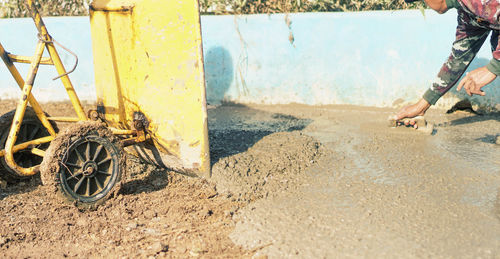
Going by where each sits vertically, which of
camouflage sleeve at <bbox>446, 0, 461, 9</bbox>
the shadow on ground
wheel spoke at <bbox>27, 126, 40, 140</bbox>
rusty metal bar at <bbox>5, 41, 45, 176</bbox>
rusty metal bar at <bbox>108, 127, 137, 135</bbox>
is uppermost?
camouflage sleeve at <bbox>446, 0, 461, 9</bbox>

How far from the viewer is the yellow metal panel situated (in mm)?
3455

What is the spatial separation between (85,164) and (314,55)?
3.74 meters

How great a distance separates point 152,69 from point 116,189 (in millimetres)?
927

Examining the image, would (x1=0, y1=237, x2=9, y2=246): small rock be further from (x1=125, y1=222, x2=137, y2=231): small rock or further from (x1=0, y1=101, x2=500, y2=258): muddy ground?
(x1=125, y1=222, x2=137, y2=231): small rock

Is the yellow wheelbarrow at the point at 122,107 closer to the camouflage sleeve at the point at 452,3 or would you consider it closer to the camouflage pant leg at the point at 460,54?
the camouflage sleeve at the point at 452,3

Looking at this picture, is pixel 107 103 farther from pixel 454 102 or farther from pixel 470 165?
pixel 454 102

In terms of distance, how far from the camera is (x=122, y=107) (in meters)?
3.84

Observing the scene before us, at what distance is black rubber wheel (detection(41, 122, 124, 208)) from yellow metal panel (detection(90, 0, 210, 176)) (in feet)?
1.48

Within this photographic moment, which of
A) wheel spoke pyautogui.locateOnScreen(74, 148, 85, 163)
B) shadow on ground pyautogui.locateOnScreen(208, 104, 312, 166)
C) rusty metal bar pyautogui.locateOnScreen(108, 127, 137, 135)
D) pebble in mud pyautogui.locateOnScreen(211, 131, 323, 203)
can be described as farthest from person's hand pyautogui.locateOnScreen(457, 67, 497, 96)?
wheel spoke pyautogui.locateOnScreen(74, 148, 85, 163)

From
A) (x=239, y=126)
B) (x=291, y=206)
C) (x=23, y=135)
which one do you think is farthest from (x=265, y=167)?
(x=23, y=135)

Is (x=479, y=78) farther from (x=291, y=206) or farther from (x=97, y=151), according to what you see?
(x=97, y=151)

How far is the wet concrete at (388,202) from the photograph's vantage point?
276cm

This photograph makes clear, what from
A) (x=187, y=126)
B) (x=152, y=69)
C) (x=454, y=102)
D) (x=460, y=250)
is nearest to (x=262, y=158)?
(x=187, y=126)

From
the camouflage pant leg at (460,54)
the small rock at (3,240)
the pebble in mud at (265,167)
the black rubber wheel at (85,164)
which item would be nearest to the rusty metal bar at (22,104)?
the black rubber wheel at (85,164)
